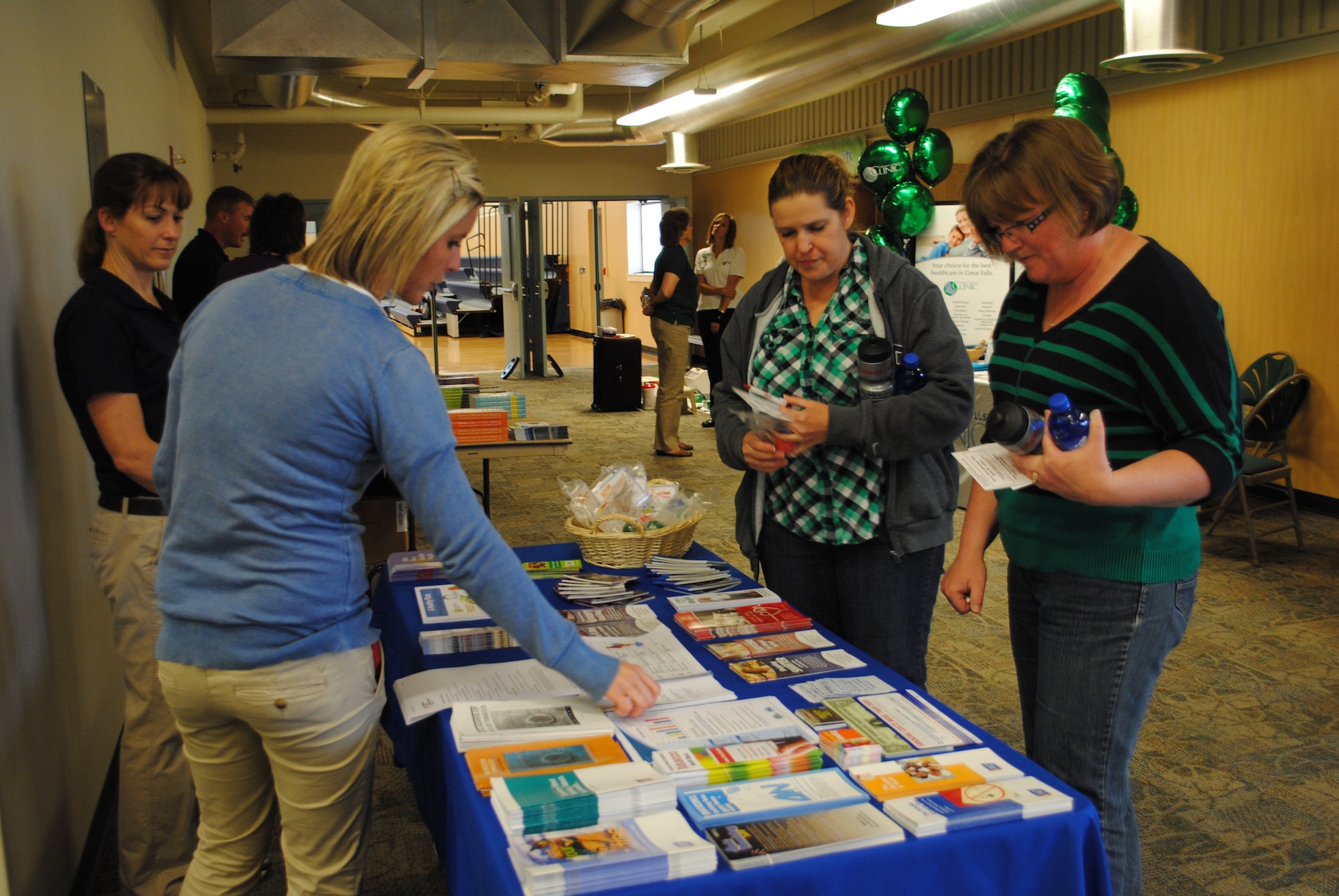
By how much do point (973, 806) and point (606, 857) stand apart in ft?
1.55

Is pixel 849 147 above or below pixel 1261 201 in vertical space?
above

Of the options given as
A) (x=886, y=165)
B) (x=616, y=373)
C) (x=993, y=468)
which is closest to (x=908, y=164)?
(x=886, y=165)

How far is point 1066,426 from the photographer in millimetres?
1475

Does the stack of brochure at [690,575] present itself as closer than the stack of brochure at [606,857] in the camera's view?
No

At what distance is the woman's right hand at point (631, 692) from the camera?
→ 4.87ft

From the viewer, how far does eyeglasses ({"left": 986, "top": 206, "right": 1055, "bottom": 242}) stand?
5.12 feet

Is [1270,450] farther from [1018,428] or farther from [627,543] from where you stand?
[1018,428]

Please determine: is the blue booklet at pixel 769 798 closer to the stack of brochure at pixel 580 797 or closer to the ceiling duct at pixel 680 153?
the stack of brochure at pixel 580 797

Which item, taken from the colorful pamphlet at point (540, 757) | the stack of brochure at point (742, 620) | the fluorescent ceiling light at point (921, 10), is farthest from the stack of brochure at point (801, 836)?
the fluorescent ceiling light at point (921, 10)

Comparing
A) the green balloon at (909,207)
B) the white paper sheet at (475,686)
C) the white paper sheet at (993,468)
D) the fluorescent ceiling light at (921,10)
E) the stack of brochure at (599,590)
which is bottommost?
the white paper sheet at (475,686)

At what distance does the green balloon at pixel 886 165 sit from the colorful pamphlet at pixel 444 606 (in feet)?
17.9

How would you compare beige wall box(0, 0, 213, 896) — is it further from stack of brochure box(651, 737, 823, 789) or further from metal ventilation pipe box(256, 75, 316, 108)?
metal ventilation pipe box(256, 75, 316, 108)

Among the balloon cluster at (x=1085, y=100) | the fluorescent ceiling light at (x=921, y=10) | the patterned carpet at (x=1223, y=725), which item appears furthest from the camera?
the balloon cluster at (x=1085, y=100)

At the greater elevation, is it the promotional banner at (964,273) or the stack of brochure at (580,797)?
the promotional banner at (964,273)
